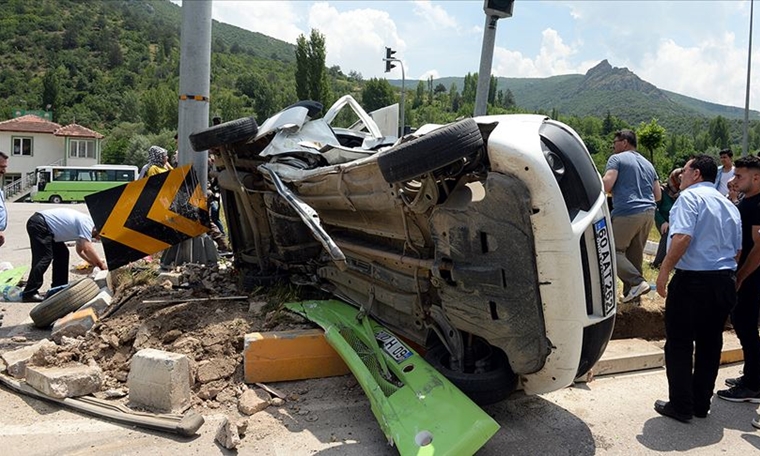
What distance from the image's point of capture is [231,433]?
3.11 metres

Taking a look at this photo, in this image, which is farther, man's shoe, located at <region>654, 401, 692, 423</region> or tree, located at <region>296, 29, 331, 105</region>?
tree, located at <region>296, 29, 331, 105</region>

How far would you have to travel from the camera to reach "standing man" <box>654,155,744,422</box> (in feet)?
12.0

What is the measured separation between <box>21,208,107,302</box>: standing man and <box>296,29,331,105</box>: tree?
5967 cm

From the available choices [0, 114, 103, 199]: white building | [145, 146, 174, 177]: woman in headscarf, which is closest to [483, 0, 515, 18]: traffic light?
[145, 146, 174, 177]: woman in headscarf

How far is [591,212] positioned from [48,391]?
11.5 ft

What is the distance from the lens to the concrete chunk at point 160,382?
3.46m

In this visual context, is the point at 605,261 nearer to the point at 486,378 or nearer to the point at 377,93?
the point at 486,378

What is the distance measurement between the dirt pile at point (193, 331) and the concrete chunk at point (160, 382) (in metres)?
0.16

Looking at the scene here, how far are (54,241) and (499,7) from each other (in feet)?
17.6

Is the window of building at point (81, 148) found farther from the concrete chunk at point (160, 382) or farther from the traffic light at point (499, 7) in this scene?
the concrete chunk at point (160, 382)

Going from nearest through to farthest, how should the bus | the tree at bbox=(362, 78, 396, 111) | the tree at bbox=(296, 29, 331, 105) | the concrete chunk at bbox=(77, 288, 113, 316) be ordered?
the concrete chunk at bbox=(77, 288, 113, 316), the bus, the tree at bbox=(296, 29, 331, 105), the tree at bbox=(362, 78, 396, 111)

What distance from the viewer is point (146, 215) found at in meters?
5.24

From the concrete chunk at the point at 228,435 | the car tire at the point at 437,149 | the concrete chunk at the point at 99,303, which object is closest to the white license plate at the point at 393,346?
the concrete chunk at the point at 228,435

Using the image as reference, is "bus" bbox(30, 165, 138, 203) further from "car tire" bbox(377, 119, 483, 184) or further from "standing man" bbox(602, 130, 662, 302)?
"car tire" bbox(377, 119, 483, 184)
